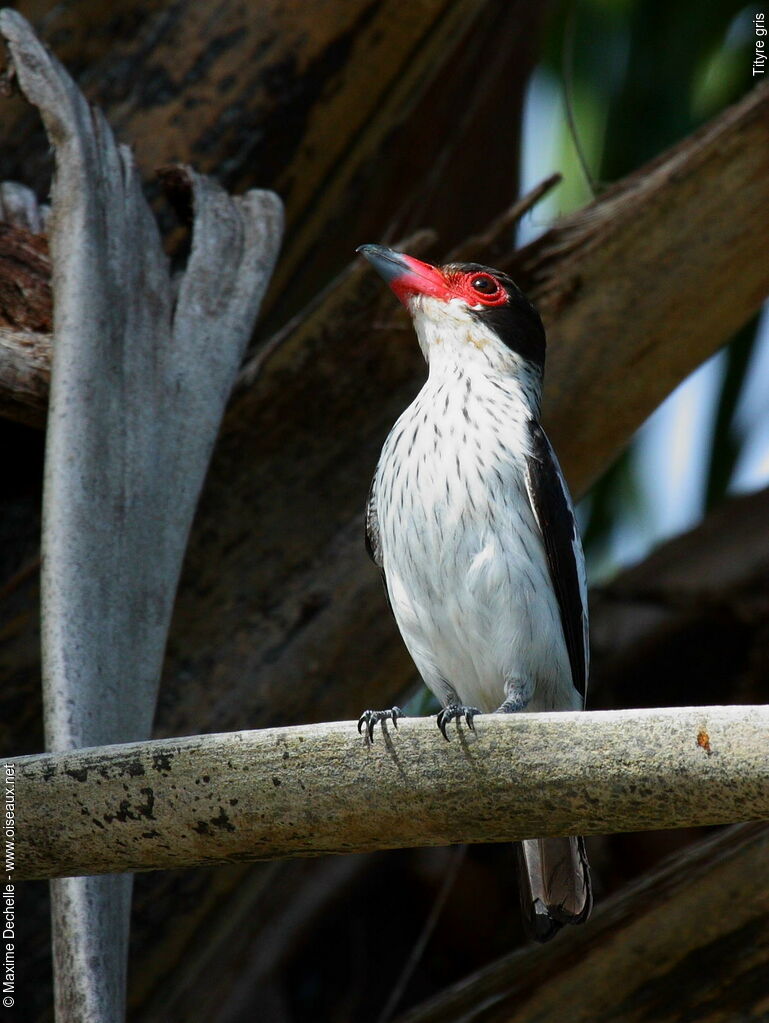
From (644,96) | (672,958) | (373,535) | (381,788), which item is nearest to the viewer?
(381,788)

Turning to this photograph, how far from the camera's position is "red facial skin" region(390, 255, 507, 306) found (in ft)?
11.5

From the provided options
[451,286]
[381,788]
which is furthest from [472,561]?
[381,788]

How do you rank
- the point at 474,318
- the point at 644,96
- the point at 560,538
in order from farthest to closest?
the point at 644,96 → the point at 474,318 → the point at 560,538

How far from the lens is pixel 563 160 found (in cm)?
577

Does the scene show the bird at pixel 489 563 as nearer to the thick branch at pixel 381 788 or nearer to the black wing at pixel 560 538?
the black wing at pixel 560 538

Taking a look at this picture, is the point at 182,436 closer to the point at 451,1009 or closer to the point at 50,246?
the point at 50,246

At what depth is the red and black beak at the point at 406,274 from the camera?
3.34m

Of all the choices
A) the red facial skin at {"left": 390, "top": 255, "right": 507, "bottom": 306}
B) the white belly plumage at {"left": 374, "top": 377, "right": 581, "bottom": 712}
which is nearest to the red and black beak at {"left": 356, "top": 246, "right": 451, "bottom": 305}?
the red facial skin at {"left": 390, "top": 255, "right": 507, "bottom": 306}

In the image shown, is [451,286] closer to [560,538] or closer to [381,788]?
[560,538]

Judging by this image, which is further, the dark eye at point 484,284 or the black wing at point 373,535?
the dark eye at point 484,284

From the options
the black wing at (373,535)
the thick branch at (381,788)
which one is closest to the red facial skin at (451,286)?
the black wing at (373,535)

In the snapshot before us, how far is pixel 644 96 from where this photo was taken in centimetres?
514

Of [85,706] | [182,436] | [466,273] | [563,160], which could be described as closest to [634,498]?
[563,160]

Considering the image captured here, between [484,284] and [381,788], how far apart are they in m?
2.15
